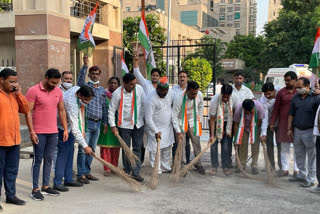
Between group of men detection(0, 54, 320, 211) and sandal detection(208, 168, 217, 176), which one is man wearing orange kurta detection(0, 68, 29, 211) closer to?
group of men detection(0, 54, 320, 211)

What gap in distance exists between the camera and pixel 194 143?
6.15m

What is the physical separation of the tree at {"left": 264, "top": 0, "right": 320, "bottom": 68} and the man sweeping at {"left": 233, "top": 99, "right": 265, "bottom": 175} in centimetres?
2149

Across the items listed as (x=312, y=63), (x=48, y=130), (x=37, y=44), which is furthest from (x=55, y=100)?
(x=37, y=44)

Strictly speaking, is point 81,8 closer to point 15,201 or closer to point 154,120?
point 154,120

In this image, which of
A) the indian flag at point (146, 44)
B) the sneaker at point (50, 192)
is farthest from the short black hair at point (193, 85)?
the sneaker at point (50, 192)

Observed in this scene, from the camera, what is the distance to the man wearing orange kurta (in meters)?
4.07

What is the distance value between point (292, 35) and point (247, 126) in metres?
23.3

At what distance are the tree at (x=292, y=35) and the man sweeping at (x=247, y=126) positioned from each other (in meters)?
21.5

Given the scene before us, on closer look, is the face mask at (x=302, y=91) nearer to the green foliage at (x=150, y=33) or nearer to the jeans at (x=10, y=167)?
the jeans at (x=10, y=167)

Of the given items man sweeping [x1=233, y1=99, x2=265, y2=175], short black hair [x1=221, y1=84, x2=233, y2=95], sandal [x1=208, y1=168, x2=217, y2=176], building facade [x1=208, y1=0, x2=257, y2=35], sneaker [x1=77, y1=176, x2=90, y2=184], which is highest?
building facade [x1=208, y1=0, x2=257, y2=35]

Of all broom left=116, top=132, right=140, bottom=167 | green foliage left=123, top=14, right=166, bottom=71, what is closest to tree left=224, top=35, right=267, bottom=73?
green foliage left=123, top=14, right=166, bottom=71

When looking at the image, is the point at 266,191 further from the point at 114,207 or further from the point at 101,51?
the point at 101,51

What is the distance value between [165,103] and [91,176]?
167 cm

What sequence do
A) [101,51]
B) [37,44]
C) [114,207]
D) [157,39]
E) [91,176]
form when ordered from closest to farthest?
1. [114,207]
2. [91,176]
3. [37,44]
4. [101,51]
5. [157,39]
